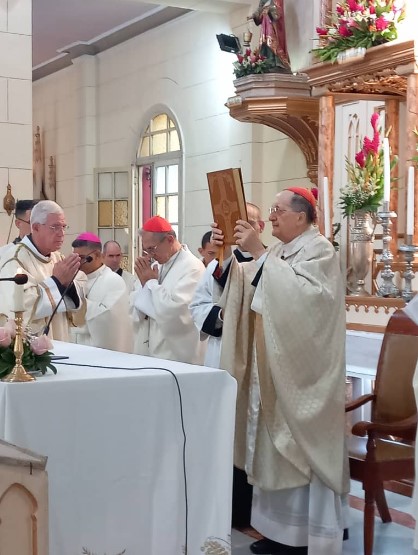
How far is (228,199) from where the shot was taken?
448 centimetres

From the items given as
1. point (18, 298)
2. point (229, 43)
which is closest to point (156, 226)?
point (18, 298)

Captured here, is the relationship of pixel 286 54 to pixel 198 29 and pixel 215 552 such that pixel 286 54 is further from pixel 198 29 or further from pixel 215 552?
pixel 215 552

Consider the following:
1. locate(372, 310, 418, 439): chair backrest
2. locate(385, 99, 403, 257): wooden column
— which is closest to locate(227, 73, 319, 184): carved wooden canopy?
locate(385, 99, 403, 257): wooden column

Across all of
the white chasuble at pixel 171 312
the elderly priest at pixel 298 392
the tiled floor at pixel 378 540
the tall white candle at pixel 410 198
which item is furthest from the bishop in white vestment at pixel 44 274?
the tall white candle at pixel 410 198

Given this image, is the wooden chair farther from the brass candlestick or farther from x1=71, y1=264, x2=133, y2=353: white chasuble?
x1=71, y1=264, x2=133, y2=353: white chasuble

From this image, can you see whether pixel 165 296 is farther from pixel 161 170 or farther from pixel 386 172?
pixel 161 170

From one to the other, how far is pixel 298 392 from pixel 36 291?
1.40 m

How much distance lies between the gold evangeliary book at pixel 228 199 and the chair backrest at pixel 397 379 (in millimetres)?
958

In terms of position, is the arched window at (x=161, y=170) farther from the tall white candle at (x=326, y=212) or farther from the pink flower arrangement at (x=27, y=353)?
the pink flower arrangement at (x=27, y=353)

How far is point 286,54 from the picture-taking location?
859 cm

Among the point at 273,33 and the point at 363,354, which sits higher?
the point at 273,33

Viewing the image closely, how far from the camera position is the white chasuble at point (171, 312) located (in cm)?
568

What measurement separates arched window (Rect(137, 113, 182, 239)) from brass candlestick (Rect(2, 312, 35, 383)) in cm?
877

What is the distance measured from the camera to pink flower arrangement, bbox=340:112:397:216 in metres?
6.14
